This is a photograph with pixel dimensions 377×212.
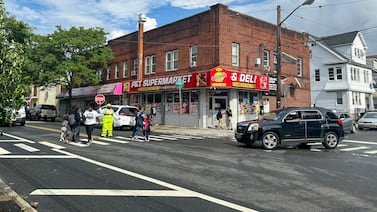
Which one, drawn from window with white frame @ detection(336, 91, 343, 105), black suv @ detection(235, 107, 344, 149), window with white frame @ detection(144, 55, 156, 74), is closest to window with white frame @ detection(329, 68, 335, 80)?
window with white frame @ detection(336, 91, 343, 105)

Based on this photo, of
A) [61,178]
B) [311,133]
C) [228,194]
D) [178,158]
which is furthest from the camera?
[311,133]

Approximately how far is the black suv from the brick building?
758 centimetres

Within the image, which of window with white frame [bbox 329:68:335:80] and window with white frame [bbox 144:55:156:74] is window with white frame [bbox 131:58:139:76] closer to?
window with white frame [bbox 144:55:156:74]

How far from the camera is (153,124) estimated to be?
997 inches

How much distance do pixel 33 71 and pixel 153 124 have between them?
12742mm

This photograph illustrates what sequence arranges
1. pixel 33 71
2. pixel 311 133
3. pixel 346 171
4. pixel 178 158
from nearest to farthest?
pixel 346 171
pixel 178 158
pixel 311 133
pixel 33 71

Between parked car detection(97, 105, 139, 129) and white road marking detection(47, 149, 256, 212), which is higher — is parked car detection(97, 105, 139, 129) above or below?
above

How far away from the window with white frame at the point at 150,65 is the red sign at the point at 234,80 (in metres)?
8.59

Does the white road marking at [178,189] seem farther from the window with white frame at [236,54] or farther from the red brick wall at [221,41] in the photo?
the window with white frame at [236,54]

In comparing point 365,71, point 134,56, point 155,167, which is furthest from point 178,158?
point 365,71

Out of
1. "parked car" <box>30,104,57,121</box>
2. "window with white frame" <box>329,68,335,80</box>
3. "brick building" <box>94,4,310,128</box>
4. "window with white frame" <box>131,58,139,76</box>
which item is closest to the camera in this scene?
"brick building" <box>94,4,310,128</box>

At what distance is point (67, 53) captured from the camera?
28.5m

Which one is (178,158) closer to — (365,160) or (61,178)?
(61,178)

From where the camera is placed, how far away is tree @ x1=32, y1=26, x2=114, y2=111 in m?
27.0
